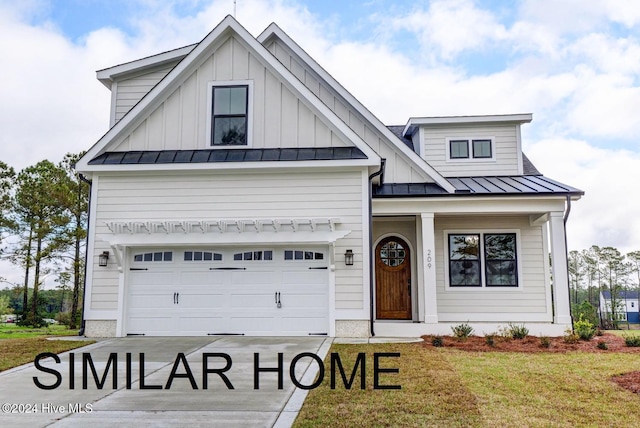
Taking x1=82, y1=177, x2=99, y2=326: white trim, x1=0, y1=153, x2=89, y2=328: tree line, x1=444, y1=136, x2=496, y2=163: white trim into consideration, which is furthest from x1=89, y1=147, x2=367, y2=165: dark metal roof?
x1=0, y1=153, x2=89, y2=328: tree line

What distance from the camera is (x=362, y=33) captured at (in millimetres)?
17797

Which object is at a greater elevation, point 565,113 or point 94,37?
point 94,37

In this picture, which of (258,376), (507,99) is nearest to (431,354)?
(258,376)

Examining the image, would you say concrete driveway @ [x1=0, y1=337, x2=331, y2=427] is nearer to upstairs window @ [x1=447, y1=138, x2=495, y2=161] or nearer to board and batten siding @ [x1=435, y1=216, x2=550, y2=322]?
board and batten siding @ [x1=435, y1=216, x2=550, y2=322]

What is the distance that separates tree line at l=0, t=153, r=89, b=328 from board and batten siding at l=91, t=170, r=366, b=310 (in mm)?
10813

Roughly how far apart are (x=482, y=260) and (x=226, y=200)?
7.11m

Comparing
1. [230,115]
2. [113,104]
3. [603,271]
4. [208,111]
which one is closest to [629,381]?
[230,115]

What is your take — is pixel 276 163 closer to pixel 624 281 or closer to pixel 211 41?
pixel 211 41

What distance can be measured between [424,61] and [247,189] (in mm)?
11399

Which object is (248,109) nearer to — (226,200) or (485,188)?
(226,200)

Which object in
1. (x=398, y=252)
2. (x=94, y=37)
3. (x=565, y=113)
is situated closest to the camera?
(x=398, y=252)

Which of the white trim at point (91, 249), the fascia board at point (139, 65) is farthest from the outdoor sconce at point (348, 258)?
the fascia board at point (139, 65)

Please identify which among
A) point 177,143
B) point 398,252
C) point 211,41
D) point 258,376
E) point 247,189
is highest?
point 211,41

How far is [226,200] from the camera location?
466 inches
